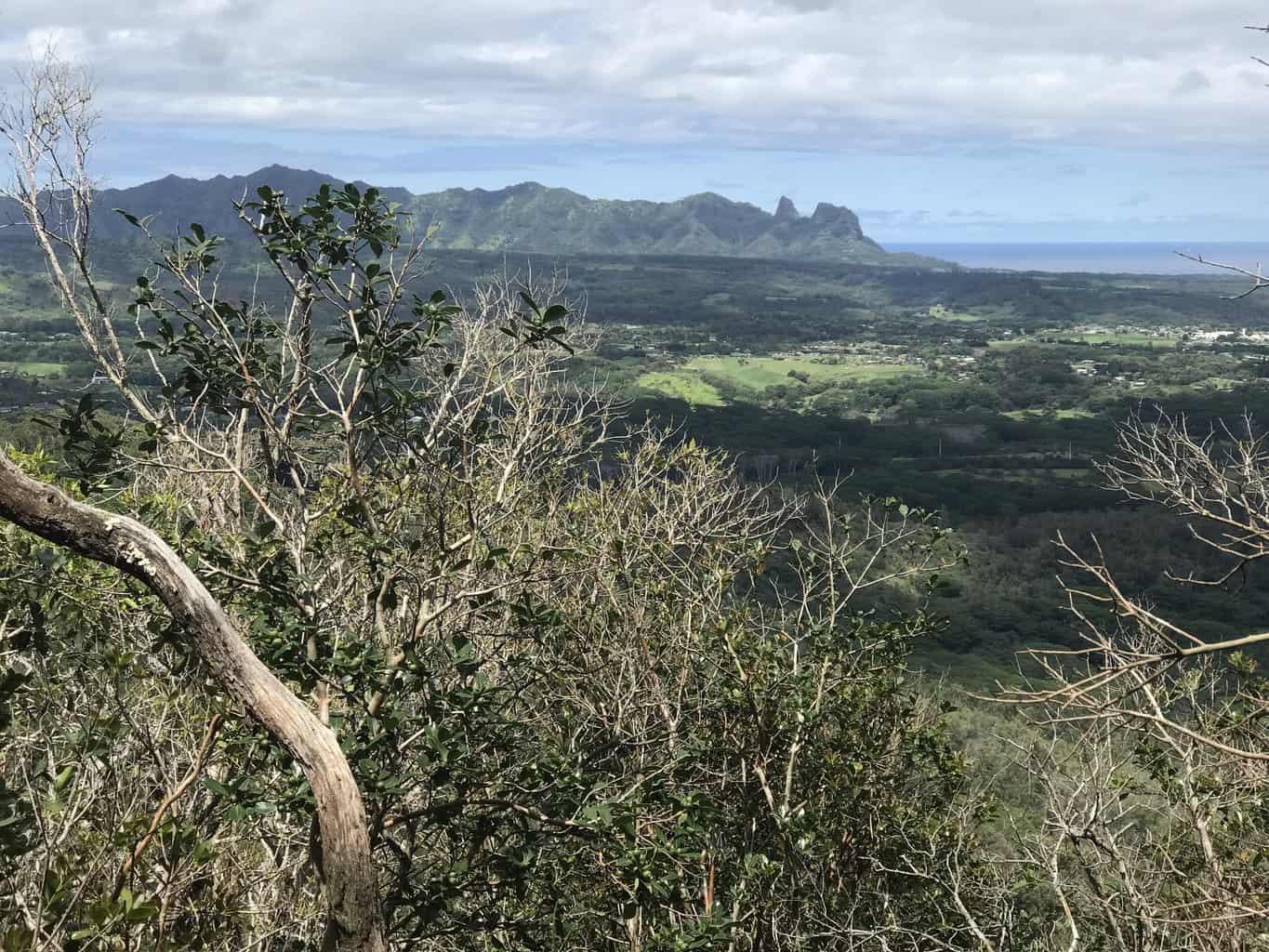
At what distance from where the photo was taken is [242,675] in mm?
2912

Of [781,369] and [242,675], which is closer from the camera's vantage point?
[242,675]

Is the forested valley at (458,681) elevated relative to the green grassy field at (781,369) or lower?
elevated

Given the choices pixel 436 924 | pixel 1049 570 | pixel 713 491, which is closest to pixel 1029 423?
pixel 1049 570

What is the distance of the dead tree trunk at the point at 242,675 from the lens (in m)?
2.82

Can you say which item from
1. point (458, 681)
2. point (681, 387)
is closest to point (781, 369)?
point (681, 387)

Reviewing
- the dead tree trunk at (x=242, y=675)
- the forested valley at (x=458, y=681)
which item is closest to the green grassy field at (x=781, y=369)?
the forested valley at (x=458, y=681)

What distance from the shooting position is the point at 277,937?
553 cm

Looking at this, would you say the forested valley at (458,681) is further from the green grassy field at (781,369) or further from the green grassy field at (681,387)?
the green grassy field at (781,369)

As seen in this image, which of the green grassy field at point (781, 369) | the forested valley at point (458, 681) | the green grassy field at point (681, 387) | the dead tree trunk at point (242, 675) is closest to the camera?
the dead tree trunk at point (242, 675)

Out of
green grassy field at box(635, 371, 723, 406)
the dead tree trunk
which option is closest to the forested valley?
the dead tree trunk

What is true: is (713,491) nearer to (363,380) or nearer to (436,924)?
(363,380)

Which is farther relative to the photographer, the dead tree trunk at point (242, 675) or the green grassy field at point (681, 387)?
the green grassy field at point (681, 387)

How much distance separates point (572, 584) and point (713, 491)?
1.87 meters

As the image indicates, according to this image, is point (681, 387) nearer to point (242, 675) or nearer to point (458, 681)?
point (458, 681)
